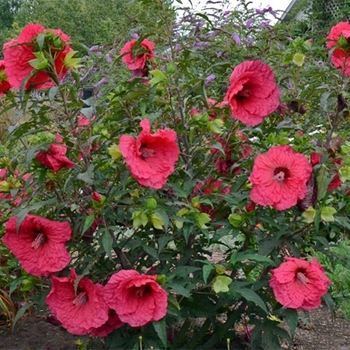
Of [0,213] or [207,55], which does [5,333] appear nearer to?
[0,213]

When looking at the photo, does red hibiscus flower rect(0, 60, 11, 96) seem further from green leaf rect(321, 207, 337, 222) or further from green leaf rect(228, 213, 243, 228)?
green leaf rect(321, 207, 337, 222)

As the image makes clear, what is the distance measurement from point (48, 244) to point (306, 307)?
76 cm

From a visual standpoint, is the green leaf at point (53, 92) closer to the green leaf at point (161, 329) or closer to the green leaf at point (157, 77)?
the green leaf at point (157, 77)

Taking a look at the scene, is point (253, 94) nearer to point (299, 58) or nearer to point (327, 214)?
point (299, 58)

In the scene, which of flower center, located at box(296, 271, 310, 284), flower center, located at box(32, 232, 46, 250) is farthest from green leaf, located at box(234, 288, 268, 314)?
flower center, located at box(32, 232, 46, 250)

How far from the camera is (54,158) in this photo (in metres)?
1.71

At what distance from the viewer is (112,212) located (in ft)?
6.03

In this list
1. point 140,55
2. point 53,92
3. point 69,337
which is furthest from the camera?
point 69,337

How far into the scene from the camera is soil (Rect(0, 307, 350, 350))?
2.43 metres

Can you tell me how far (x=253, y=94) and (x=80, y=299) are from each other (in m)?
0.78

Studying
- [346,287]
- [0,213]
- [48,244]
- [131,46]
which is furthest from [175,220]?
[346,287]

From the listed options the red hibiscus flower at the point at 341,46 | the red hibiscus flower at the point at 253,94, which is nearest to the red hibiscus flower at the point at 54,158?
the red hibiscus flower at the point at 253,94

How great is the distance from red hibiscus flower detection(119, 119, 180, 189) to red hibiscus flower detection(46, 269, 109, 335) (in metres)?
0.40

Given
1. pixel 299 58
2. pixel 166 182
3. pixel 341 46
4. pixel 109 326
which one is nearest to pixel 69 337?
pixel 109 326
